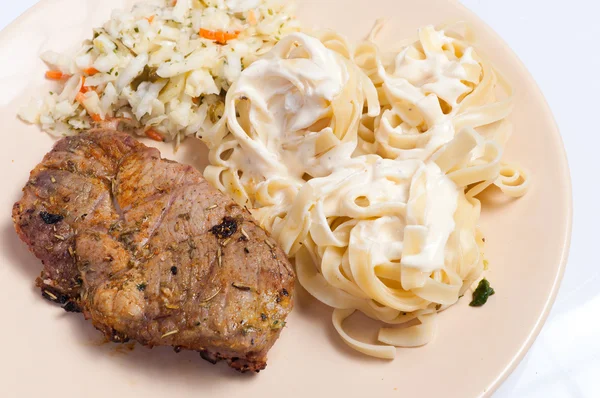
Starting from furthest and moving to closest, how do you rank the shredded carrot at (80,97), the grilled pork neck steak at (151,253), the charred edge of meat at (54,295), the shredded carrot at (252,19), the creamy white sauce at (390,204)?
the shredded carrot at (252,19), the shredded carrot at (80,97), the charred edge of meat at (54,295), the creamy white sauce at (390,204), the grilled pork neck steak at (151,253)

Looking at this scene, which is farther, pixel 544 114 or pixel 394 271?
pixel 544 114

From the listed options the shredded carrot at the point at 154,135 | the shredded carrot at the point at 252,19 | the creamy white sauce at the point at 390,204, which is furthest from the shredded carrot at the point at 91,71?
the creamy white sauce at the point at 390,204

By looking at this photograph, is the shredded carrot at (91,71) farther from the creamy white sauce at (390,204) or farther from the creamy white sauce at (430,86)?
the creamy white sauce at (430,86)

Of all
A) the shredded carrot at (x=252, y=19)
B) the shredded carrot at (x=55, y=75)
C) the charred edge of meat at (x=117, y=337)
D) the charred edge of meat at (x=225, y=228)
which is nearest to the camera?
the charred edge of meat at (x=117, y=337)

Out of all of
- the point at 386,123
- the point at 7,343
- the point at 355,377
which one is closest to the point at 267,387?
the point at 355,377

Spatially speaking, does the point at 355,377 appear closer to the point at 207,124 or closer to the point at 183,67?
the point at 207,124

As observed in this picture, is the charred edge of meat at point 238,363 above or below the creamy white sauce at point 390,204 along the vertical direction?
below

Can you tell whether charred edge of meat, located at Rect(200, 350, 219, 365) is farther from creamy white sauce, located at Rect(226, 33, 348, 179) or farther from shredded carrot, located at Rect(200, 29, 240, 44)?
shredded carrot, located at Rect(200, 29, 240, 44)

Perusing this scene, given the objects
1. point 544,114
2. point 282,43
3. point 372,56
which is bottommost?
point 544,114
